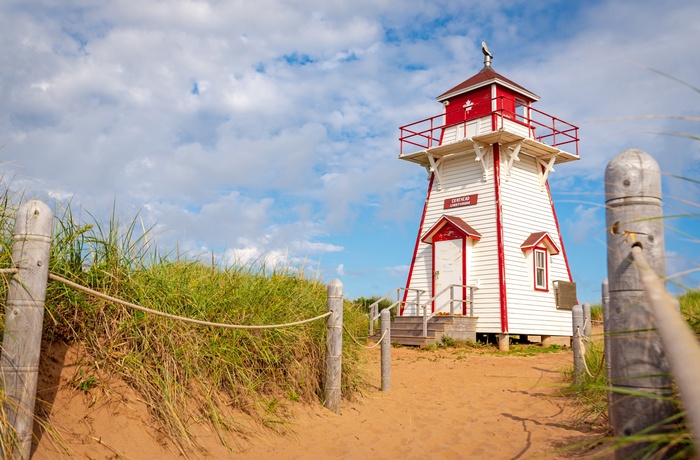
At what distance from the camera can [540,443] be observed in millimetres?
5535

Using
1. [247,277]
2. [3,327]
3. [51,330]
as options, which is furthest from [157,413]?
[247,277]

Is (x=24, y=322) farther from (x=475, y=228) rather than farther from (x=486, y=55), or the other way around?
(x=486, y=55)

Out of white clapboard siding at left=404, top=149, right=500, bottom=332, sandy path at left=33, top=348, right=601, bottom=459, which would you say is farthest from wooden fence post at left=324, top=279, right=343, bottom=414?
white clapboard siding at left=404, top=149, right=500, bottom=332

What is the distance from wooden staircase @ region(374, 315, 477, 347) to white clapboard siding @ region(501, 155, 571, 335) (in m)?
1.35

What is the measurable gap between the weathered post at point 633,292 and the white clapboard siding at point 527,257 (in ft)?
51.3

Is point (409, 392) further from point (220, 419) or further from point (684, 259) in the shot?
point (684, 259)

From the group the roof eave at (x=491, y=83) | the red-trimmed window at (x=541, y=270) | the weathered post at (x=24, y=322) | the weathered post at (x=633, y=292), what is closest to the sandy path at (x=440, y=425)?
the weathered post at (x=633, y=292)

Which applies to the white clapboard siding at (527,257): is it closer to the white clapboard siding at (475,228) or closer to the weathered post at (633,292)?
the white clapboard siding at (475,228)

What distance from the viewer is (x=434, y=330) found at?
56.2 ft

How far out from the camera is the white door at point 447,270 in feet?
61.0

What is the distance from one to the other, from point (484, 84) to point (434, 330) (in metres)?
8.99

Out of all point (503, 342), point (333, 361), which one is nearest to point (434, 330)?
point (503, 342)

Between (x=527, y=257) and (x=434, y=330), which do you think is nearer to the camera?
(x=434, y=330)

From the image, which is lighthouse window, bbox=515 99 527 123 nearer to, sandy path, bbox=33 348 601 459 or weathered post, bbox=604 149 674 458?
sandy path, bbox=33 348 601 459
